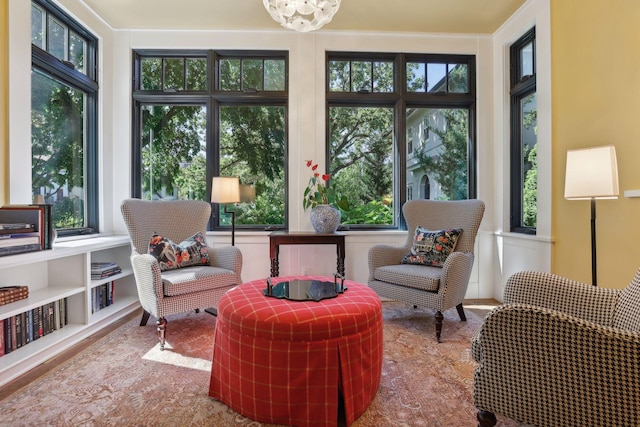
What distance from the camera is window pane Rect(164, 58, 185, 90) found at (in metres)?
3.66

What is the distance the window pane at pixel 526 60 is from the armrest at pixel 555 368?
9.65ft

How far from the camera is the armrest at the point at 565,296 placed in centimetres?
145

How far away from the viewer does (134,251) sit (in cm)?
277

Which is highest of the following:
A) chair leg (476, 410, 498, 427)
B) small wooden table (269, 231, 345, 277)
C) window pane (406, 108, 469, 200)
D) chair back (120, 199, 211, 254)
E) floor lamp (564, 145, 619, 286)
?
window pane (406, 108, 469, 200)

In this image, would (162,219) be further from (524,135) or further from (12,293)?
(524,135)

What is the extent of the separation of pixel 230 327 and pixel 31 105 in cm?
245

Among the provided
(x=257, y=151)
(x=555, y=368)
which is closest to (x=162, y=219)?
(x=257, y=151)

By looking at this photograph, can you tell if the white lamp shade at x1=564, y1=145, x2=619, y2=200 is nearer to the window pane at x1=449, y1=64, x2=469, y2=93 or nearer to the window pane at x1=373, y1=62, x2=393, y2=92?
the window pane at x1=449, y1=64, x2=469, y2=93

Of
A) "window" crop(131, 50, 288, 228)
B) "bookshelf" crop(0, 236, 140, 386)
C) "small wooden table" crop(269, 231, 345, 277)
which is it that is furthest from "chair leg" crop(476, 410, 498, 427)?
"window" crop(131, 50, 288, 228)

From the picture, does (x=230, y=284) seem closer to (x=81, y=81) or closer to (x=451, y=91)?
(x=81, y=81)

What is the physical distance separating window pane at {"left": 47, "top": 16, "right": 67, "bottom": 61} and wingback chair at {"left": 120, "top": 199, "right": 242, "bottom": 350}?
142 centimetres

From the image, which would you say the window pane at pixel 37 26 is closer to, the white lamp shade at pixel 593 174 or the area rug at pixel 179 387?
the area rug at pixel 179 387

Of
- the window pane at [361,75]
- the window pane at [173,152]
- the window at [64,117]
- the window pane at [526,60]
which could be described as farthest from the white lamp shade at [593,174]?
the window at [64,117]

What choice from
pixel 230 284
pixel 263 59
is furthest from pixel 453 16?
pixel 230 284
